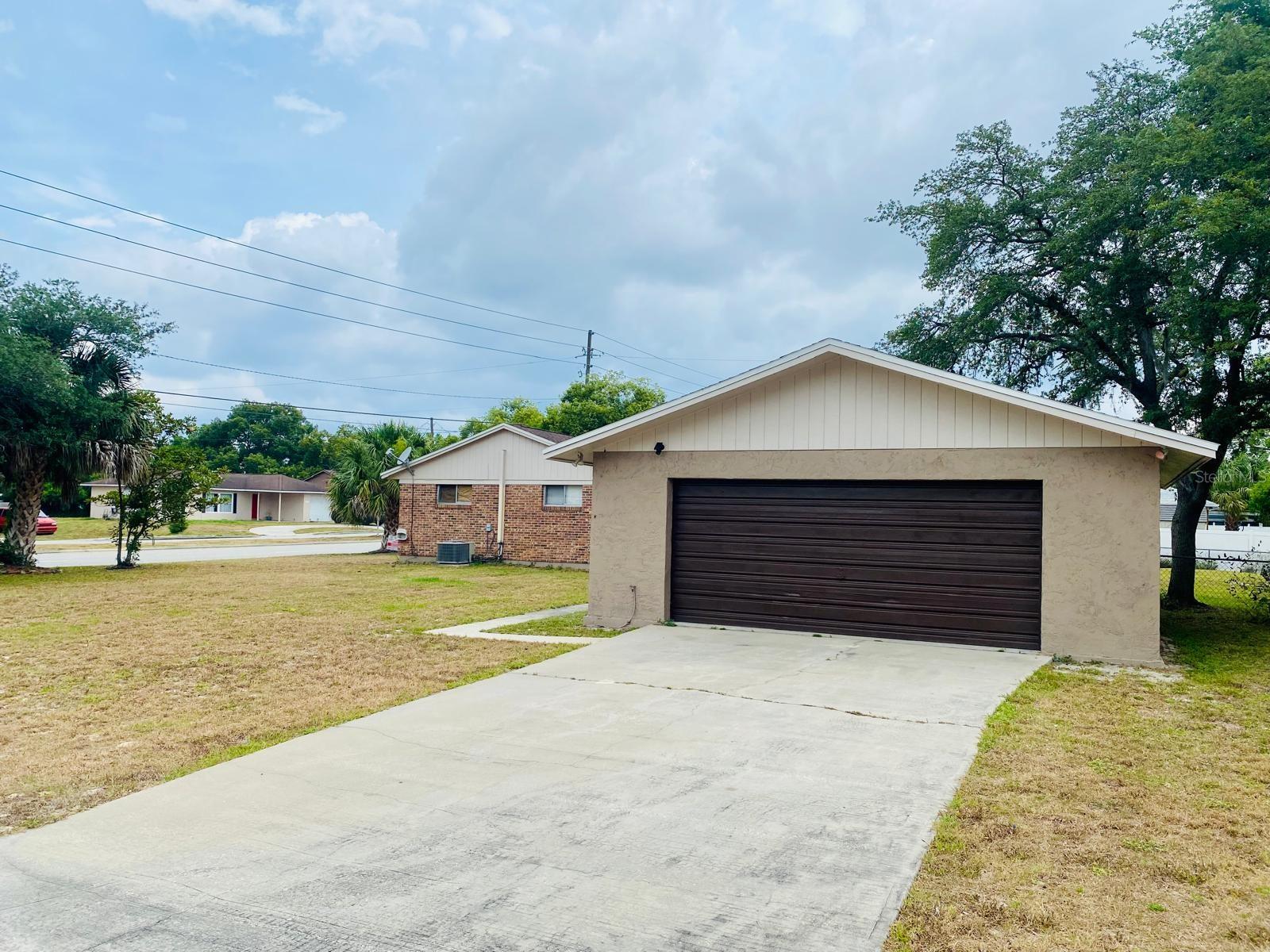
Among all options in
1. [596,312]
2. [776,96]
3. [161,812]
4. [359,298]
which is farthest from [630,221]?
[161,812]

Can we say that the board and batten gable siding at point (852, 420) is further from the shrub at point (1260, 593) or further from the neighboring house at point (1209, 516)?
the neighboring house at point (1209, 516)

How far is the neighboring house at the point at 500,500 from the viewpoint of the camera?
78.8 ft

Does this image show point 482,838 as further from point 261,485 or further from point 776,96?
point 261,485

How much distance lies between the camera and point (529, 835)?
440cm

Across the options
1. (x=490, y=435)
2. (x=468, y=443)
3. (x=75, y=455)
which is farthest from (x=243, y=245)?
(x=490, y=435)

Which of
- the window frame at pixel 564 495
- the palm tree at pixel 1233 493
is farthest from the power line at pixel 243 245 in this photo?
the palm tree at pixel 1233 493

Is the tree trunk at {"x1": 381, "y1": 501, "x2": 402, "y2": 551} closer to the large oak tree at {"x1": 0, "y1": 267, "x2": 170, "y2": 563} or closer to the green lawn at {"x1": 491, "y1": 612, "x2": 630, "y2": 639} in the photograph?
the large oak tree at {"x1": 0, "y1": 267, "x2": 170, "y2": 563}

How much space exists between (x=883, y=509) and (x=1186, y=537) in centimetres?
1004

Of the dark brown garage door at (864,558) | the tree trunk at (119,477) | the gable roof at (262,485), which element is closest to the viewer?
the dark brown garage door at (864,558)

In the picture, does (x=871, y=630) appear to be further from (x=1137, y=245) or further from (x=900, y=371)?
(x=1137, y=245)

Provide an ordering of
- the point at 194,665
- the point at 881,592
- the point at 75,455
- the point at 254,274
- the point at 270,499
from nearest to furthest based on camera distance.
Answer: the point at 194,665, the point at 881,592, the point at 75,455, the point at 254,274, the point at 270,499

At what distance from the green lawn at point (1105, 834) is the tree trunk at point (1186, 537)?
32.2ft

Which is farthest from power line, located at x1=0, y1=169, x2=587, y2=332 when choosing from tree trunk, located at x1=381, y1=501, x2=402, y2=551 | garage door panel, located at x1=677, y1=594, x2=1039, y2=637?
garage door panel, located at x1=677, y1=594, x2=1039, y2=637

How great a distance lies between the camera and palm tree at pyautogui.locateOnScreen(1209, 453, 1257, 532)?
34.5 meters
